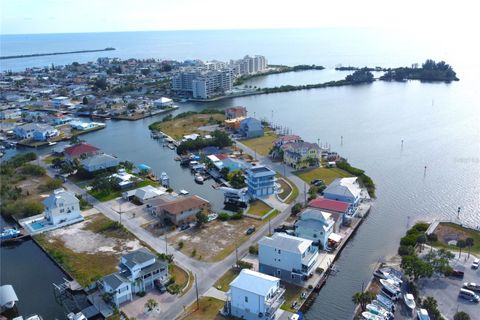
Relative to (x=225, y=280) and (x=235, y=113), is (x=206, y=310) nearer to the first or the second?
(x=225, y=280)

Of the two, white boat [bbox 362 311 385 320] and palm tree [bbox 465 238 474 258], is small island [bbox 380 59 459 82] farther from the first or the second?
white boat [bbox 362 311 385 320]

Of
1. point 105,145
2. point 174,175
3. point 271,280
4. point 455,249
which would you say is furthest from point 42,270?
point 105,145

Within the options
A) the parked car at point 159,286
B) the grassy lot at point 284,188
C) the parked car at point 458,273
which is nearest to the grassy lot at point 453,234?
the parked car at point 458,273

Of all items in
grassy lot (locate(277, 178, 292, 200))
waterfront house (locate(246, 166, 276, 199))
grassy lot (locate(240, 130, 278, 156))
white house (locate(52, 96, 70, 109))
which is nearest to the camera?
waterfront house (locate(246, 166, 276, 199))

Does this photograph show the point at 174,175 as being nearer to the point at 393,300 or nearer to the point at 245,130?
the point at 245,130

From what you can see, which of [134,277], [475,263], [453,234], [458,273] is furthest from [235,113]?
[458,273]

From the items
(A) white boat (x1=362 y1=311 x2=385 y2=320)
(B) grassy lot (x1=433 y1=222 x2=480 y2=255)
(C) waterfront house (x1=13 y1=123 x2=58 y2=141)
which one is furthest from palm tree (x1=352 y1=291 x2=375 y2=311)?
(C) waterfront house (x1=13 y1=123 x2=58 y2=141)
